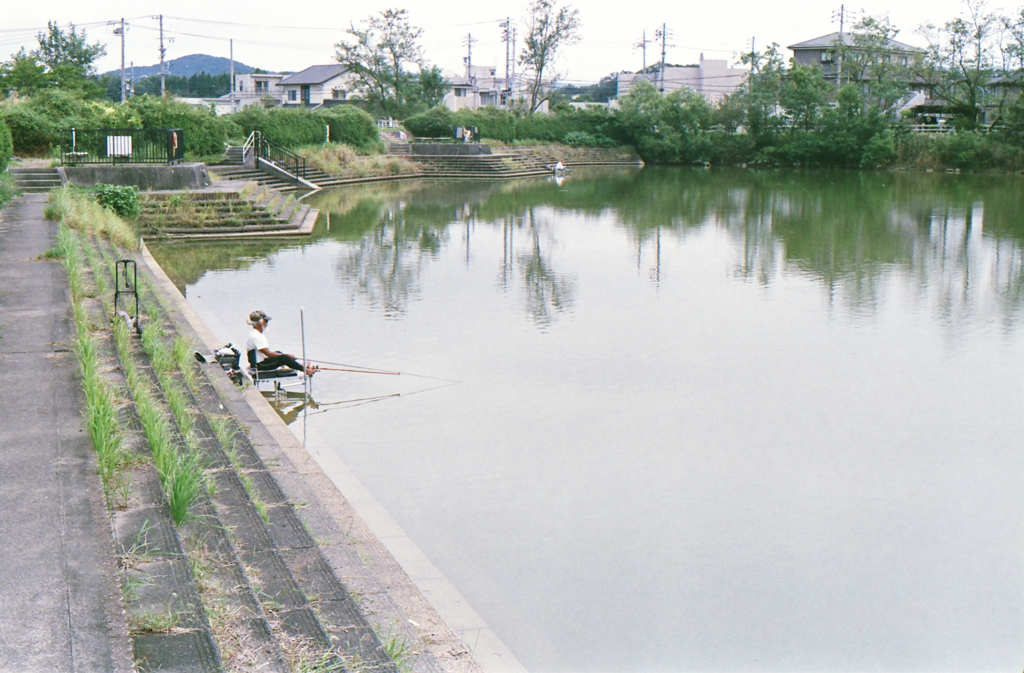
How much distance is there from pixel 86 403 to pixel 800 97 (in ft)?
200

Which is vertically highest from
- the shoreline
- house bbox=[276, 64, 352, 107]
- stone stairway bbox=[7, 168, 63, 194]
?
house bbox=[276, 64, 352, 107]

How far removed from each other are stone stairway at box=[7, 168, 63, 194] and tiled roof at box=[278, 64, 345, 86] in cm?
5893

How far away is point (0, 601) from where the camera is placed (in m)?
4.39

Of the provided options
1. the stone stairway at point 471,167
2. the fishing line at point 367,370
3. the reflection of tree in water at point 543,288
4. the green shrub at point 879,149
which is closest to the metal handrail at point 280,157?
the stone stairway at point 471,167

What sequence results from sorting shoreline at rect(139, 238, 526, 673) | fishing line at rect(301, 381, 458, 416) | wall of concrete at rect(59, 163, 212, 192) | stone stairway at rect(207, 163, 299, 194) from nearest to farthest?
shoreline at rect(139, 238, 526, 673) → fishing line at rect(301, 381, 458, 416) → wall of concrete at rect(59, 163, 212, 192) → stone stairway at rect(207, 163, 299, 194)

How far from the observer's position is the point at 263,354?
1091cm

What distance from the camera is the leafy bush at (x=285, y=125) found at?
42344mm

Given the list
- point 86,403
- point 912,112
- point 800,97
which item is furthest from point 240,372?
point 912,112

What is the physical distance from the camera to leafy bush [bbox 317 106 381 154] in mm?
47938

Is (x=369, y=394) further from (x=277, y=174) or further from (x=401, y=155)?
(x=401, y=155)

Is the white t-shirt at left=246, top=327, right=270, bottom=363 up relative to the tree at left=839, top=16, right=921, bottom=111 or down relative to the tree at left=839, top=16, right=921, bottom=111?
down

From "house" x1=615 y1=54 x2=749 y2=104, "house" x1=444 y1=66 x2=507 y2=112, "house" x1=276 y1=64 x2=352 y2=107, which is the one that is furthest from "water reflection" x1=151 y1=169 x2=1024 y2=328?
"house" x1=615 y1=54 x2=749 y2=104

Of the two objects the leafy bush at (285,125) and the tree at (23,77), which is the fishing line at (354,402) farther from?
the tree at (23,77)

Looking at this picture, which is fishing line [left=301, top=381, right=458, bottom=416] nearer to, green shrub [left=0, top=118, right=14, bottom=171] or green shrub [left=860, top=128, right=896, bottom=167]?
green shrub [left=0, top=118, right=14, bottom=171]
